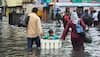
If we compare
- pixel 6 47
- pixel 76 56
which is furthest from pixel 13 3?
pixel 76 56

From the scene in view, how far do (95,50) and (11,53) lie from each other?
371cm

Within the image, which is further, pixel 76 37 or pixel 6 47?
pixel 6 47

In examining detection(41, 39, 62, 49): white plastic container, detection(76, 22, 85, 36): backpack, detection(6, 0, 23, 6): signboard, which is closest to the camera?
detection(76, 22, 85, 36): backpack

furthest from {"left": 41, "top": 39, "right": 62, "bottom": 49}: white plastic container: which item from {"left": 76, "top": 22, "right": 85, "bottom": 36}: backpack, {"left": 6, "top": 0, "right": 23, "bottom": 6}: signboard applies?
{"left": 6, "top": 0, "right": 23, "bottom": 6}: signboard

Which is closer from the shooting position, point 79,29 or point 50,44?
point 79,29

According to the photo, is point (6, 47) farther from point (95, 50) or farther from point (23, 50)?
point (95, 50)

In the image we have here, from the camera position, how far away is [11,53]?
16.0 metres

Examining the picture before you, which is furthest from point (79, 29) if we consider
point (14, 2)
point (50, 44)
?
point (14, 2)

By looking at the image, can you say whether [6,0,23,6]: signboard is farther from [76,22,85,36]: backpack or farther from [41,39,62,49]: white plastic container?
[76,22,85,36]: backpack

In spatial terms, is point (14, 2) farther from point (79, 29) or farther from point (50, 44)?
point (79, 29)

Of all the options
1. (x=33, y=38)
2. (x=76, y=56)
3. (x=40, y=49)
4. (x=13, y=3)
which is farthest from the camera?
(x=13, y=3)

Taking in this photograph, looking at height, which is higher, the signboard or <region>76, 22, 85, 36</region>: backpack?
<region>76, 22, 85, 36</region>: backpack

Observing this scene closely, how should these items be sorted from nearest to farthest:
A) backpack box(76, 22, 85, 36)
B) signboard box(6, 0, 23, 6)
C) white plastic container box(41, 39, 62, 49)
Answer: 1. backpack box(76, 22, 85, 36)
2. white plastic container box(41, 39, 62, 49)
3. signboard box(6, 0, 23, 6)

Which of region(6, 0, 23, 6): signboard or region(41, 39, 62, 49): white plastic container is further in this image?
region(6, 0, 23, 6): signboard
